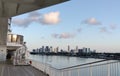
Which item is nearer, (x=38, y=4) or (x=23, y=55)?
(x=38, y=4)

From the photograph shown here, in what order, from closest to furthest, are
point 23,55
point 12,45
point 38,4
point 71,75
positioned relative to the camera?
1. point 38,4
2. point 71,75
3. point 23,55
4. point 12,45

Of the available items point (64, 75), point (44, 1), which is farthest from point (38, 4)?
point (64, 75)

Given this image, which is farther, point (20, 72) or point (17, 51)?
point (17, 51)

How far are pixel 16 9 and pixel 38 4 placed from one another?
163cm

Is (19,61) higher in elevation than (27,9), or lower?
lower

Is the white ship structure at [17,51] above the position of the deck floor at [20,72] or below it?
above

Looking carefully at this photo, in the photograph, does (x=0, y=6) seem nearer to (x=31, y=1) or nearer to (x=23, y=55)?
(x=31, y=1)

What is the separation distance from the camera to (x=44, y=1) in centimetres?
667

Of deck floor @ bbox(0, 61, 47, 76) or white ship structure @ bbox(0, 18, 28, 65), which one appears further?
white ship structure @ bbox(0, 18, 28, 65)

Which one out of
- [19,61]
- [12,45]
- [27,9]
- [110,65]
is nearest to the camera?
[110,65]

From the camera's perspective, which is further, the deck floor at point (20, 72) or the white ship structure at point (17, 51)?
the white ship structure at point (17, 51)

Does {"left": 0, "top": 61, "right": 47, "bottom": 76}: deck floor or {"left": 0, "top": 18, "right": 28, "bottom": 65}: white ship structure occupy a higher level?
{"left": 0, "top": 18, "right": 28, "bottom": 65}: white ship structure

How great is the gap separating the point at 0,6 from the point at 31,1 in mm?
2024

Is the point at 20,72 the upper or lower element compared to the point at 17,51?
lower
